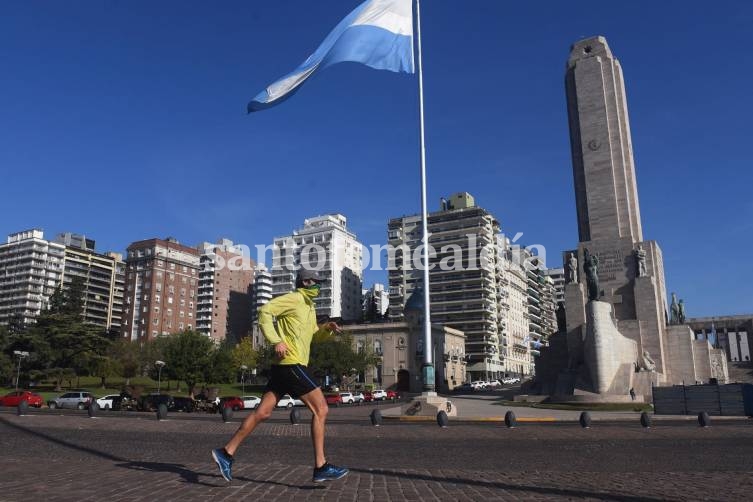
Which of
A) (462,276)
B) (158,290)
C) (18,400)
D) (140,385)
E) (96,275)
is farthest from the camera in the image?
(96,275)

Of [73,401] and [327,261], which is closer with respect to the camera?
[73,401]

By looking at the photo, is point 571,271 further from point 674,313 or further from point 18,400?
point 18,400

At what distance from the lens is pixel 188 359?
5903 cm

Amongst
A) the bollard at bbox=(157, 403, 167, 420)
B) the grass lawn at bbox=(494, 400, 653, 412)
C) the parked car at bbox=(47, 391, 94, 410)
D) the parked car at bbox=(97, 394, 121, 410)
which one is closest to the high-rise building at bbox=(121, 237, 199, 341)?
the parked car at bbox=(47, 391, 94, 410)

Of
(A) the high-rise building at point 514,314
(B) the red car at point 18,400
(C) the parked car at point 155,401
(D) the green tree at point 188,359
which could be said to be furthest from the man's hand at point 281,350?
(A) the high-rise building at point 514,314

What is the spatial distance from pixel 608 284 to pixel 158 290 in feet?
348

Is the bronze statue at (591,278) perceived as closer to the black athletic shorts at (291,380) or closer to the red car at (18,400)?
the black athletic shorts at (291,380)

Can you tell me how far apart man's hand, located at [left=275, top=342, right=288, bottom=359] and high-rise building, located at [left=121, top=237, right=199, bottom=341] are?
12398cm

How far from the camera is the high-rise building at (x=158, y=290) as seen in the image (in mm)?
125375

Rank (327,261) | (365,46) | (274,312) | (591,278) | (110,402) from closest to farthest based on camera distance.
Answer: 1. (274,312)
2. (365,46)
3. (591,278)
4. (110,402)
5. (327,261)

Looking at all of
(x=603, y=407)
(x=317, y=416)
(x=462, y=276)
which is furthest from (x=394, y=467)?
(x=462, y=276)

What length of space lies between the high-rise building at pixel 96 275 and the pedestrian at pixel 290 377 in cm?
14556

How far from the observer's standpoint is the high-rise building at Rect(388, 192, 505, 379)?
107 metres

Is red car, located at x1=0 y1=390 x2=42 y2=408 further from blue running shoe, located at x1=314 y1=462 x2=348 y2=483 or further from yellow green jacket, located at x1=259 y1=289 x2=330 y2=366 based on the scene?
blue running shoe, located at x1=314 y1=462 x2=348 y2=483
